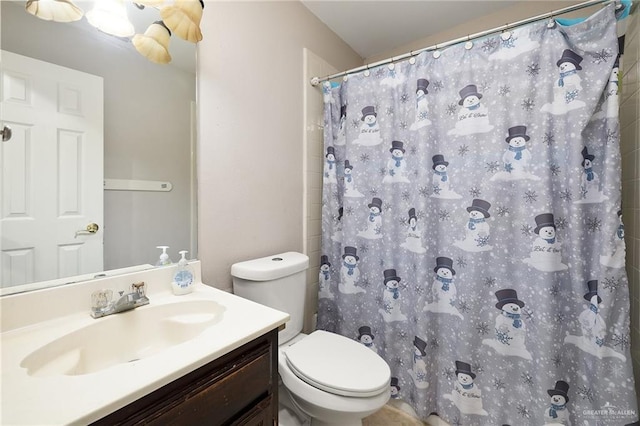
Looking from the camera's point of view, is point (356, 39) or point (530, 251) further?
point (356, 39)

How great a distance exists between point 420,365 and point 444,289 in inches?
16.7

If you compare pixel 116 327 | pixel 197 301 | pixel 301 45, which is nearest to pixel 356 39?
pixel 301 45

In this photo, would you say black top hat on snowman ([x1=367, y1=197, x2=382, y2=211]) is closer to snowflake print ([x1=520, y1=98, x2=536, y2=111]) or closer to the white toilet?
the white toilet

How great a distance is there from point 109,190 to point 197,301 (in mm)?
483

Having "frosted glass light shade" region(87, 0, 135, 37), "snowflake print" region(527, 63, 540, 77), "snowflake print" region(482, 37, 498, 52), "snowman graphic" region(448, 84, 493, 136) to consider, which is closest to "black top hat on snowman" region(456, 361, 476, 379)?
"snowman graphic" region(448, 84, 493, 136)

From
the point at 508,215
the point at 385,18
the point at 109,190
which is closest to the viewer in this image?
the point at 109,190

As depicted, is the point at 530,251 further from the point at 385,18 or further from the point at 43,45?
the point at 43,45

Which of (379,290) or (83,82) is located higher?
(83,82)

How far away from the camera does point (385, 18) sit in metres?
1.77

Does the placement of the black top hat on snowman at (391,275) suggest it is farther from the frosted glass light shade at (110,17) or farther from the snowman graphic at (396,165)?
the frosted glass light shade at (110,17)

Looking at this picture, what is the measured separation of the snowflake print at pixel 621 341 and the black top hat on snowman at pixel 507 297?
28 cm

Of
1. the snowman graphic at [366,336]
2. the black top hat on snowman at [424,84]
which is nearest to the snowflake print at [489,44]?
the black top hat on snowman at [424,84]

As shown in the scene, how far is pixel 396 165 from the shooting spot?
4.86ft

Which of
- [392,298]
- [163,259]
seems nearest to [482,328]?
[392,298]
